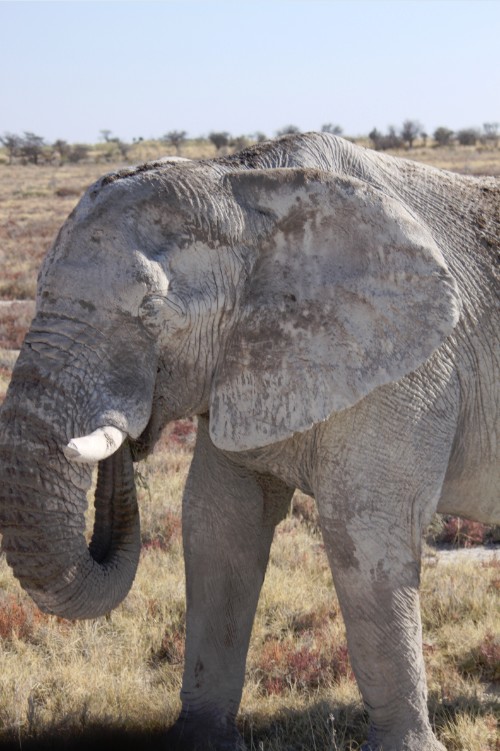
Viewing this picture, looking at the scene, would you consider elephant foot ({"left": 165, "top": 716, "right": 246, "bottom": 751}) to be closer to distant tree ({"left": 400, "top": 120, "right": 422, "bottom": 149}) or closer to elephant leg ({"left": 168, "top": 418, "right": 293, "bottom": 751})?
elephant leg ({"left": 168, "top": 418, "right": 293, "bottom": 751})

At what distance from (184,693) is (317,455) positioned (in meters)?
1.51

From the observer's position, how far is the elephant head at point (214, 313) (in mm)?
3617

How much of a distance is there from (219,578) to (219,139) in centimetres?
6751

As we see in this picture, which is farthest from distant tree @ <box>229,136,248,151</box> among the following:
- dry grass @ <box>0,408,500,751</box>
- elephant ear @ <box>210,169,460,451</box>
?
elephant ear @ <box>210,169,460,451</box>

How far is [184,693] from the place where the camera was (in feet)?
16.0

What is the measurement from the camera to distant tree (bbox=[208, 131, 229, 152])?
2739 inches

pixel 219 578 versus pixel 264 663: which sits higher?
pixel 219 578

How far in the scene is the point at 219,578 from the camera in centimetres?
475

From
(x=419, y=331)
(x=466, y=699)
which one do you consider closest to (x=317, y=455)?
(x=419, y=331)

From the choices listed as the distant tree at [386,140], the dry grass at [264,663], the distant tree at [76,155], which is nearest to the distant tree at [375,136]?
the distant tree at [386,140]

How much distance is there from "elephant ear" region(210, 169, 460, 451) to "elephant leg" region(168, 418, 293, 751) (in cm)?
78

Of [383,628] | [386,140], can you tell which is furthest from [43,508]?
[386,140]

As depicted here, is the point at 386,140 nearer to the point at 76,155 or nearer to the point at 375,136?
the point at 375,136

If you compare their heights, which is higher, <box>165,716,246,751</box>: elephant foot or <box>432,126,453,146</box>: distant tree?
<box>432,126,453,146</box>: distant tree
